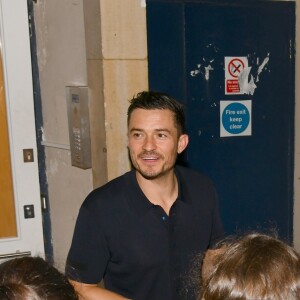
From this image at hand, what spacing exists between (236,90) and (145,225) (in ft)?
6.09

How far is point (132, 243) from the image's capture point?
7.06 ft

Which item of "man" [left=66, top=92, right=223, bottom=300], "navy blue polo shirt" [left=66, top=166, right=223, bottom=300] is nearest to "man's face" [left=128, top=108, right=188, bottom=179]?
"man" [left=66, top=92, right=223, bottom=300]

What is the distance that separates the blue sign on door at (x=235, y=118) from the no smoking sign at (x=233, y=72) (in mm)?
94

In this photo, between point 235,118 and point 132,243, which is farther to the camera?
point 235,118

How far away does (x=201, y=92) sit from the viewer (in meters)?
3.59

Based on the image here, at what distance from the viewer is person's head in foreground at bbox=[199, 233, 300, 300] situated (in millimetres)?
1262

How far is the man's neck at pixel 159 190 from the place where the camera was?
227 cm

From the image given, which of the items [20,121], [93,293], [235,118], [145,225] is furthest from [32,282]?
[235,118]

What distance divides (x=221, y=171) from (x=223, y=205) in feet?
0.90

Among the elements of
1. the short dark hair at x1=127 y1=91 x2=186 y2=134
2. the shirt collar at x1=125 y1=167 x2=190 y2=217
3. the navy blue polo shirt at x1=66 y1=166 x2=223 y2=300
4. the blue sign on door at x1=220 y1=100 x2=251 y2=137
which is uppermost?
the short dark hair at x1=127 y1=91 x2=186 y2=134

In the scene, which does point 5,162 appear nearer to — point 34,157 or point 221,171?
point 34,157

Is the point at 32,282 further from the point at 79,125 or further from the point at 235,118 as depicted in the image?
the point at 235,118

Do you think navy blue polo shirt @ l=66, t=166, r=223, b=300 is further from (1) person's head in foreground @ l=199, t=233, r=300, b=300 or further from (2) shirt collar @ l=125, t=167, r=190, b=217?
(1) person's head in foreground @ l=199, t=233, r=300, b=300

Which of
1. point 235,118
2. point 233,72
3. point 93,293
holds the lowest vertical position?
point 93,293
